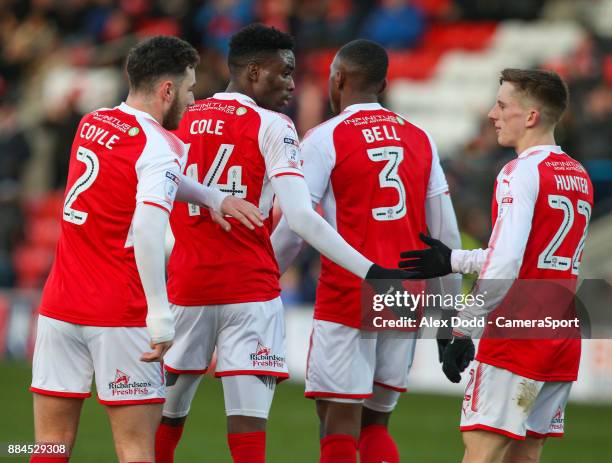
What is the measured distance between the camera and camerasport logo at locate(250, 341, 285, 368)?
243 inches

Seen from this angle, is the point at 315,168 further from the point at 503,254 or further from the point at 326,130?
the point at 503,254

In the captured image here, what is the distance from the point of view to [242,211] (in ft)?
19.7

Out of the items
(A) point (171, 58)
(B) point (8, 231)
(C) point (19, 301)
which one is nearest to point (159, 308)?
(A) point (171, 58)

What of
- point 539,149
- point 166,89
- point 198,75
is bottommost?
point 539,149

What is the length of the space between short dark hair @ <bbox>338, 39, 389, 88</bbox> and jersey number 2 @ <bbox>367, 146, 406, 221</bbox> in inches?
16.5

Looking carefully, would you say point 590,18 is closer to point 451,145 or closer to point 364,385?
point 451,145

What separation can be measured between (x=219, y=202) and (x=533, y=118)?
159cm

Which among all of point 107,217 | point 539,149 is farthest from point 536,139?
point 107,217

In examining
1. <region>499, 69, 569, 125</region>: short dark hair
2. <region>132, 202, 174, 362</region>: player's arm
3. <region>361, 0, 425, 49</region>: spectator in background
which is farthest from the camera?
<region>361, 0, 425, 49</region>: spectator in background

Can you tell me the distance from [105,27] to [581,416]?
1231 cm

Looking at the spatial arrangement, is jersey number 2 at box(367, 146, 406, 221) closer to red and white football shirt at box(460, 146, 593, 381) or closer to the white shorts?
red and white football shirt at box(460, 146, 593, 381)

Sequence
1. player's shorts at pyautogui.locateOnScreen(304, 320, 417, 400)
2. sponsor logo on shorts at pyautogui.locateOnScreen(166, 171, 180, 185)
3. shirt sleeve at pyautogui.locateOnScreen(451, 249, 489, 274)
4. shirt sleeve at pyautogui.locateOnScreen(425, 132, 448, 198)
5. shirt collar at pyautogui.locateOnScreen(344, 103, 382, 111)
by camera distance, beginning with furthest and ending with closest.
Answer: shirt sleeve at pyautogui.locateOnScreen(425, 132, 448, 198)
shirt collar at pyautogui.locateOnScreen(344, 103, 382, 111)
player's shorts at pyautogui.locateOnScreen(304, 320, 417, 400)
shirt sleeve at pyautogui.locateOnScreen(451, 249, 489, 274)
sponsor logo on shorts at pyautogui.locateOnScreen(166, 171, 180, 185)

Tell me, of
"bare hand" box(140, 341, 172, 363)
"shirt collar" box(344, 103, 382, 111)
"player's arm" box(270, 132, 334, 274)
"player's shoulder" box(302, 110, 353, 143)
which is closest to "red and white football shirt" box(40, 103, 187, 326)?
"bare hand" box(140, 341, 172, 363)

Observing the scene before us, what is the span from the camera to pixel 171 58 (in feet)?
18.8
